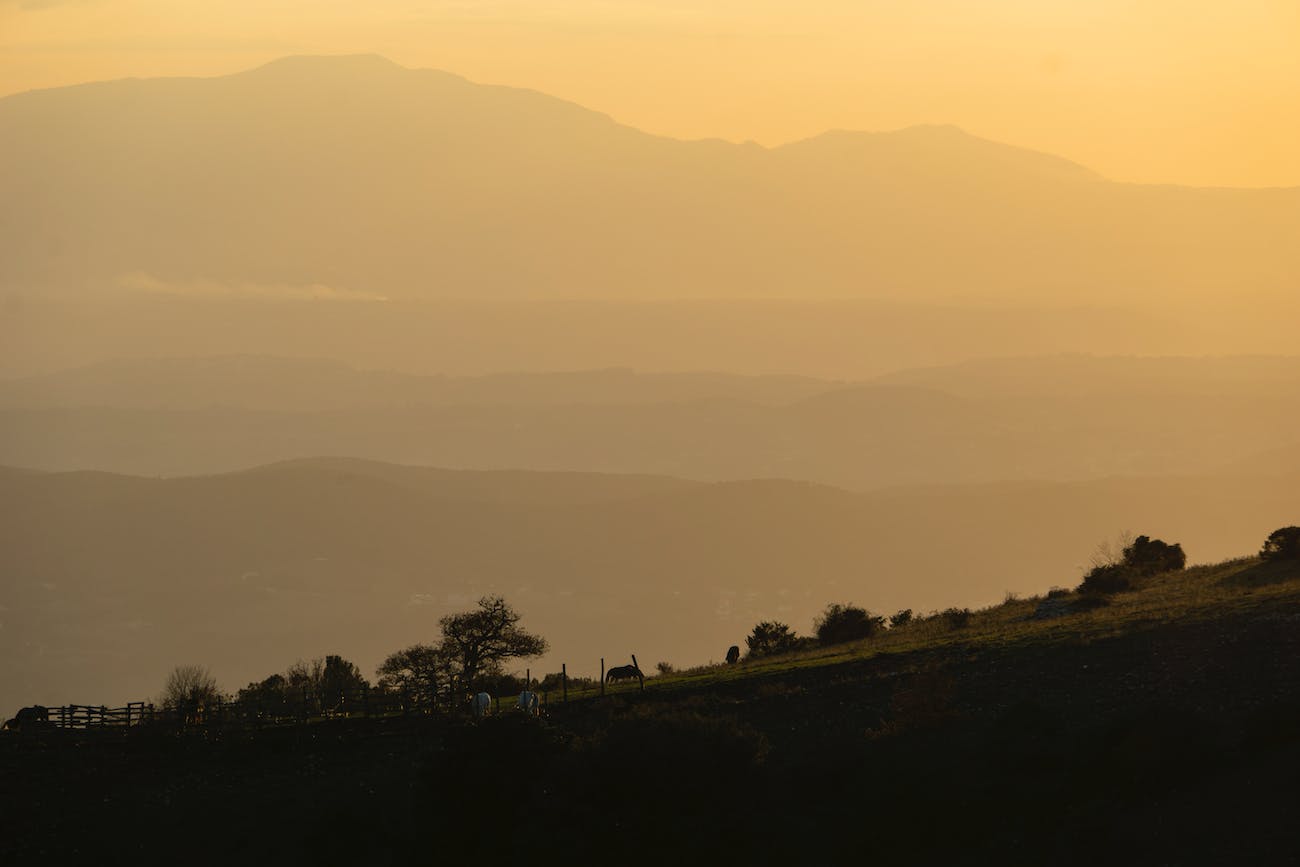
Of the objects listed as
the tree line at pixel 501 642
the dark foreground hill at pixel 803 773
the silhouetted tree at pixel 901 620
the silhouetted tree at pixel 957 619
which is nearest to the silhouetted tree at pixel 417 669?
the tree line at pixel 501 642

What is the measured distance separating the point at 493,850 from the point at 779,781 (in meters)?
10.6

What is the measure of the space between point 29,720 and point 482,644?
24940mm

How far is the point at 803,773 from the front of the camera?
59.2 metres

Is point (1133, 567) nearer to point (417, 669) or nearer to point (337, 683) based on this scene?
point (417, 669)

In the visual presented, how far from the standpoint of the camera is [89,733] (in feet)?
252

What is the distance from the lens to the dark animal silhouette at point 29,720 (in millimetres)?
78688

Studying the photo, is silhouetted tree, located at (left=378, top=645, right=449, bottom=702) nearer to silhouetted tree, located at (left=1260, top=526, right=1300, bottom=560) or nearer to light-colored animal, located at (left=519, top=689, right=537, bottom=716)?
light-colored animal, located at (left=519, top=689, right=537, bottom=716)

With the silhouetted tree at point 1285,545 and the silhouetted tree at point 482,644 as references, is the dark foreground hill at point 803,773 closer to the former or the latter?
the silhouetted tree at point 1285,545

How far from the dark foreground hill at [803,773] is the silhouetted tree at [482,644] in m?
18.5

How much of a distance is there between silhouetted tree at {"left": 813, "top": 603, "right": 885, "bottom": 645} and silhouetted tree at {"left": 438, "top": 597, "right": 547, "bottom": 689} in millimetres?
17801

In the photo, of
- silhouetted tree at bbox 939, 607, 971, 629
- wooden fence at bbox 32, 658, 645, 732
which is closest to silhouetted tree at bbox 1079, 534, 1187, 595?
silhouetted tree at bbox 939, 607, 971, 629

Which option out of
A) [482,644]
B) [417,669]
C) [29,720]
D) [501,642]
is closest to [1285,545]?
[501,642]

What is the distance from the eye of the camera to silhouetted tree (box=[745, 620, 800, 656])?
99875mm

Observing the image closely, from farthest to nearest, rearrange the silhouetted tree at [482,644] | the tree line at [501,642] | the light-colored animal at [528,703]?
the silhouetted tree at [482,644] < the tree line at [501,642] < the light-colored animal at [528,703]
